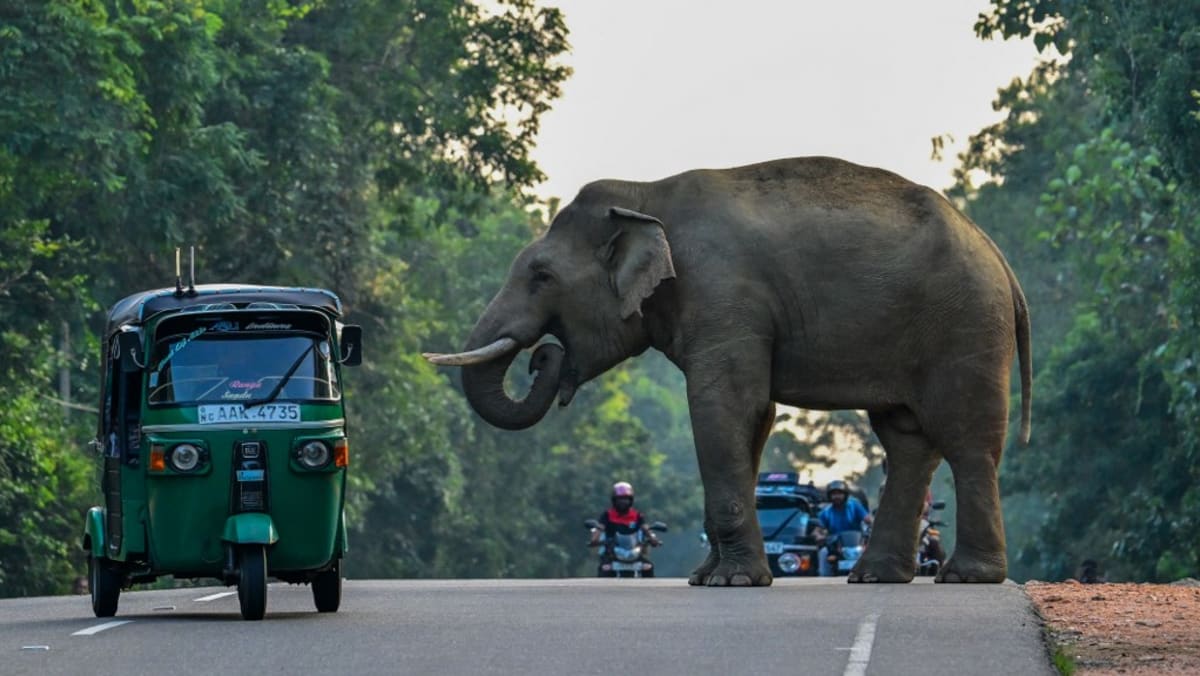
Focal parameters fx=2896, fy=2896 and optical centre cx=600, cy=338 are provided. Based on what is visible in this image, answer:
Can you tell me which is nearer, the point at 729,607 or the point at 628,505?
the point at 729,607

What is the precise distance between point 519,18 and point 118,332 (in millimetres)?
29974

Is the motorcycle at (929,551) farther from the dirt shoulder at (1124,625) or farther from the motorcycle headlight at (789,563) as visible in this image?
the dirt shoulder at (1124,625)

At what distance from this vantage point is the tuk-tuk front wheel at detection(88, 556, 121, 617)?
19453mm

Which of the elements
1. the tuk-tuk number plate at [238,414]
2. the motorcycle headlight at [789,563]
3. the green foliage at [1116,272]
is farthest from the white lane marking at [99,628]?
the green foliage at [1116,272]

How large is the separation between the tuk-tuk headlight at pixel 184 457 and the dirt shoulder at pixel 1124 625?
5.34 meters

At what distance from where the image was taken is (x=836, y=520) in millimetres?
33219

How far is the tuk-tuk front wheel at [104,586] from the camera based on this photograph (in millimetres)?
19453

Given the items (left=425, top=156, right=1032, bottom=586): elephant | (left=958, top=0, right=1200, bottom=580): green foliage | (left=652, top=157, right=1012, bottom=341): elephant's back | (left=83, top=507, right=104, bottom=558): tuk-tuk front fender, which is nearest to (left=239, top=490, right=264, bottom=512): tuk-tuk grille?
(left=83, top=507, right=104, bottom=558): tuk-tuk front fender

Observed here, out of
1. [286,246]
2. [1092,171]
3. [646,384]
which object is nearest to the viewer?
[286,246]

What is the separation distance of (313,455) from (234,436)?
0.52m

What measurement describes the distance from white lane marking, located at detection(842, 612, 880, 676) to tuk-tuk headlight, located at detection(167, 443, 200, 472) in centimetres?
432

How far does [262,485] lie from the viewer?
18.1 m

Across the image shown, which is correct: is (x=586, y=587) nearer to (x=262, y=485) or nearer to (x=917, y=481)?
(x=917, y=481)

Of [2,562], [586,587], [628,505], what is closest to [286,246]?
[2,562]
